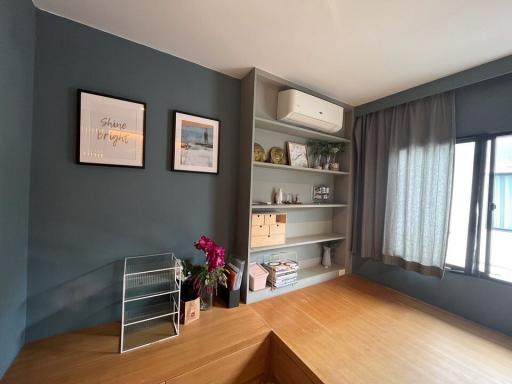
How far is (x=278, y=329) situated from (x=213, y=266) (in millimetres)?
581

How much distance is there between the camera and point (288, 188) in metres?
2.04

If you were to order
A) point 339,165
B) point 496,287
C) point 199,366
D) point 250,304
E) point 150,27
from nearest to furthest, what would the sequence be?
point 199,366 → point 150,27 → point 496,287 → point 250,304 → point 339,165

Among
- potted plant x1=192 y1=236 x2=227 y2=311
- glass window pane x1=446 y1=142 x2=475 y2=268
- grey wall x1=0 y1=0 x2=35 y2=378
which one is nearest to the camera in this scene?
grey wall x1=0 y1=0 x2=35 y2=378

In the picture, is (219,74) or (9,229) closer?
(9,229)

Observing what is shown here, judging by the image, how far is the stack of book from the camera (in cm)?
175

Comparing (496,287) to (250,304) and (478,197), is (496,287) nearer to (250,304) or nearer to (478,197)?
(478,197)

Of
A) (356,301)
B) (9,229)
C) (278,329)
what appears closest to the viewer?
(9,229)

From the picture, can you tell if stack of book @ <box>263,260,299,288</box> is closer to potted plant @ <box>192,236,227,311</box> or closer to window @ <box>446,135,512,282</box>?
potted plant @ <box>192,236,227,311</box>

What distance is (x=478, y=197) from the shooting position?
4.96ft

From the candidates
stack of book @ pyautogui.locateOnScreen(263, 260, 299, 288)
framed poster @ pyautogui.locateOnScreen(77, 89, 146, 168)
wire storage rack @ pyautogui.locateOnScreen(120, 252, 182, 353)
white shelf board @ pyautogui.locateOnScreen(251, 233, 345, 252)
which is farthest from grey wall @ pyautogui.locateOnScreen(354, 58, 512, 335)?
framed poster @ pyautogui.locateOnScreen(77, 89, 146, 168)

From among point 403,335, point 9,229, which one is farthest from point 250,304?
point 9,229

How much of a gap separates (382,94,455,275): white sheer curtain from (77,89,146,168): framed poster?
2145 millimetres

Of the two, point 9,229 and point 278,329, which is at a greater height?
point 9,229

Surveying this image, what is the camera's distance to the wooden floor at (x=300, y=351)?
3.19 ft
